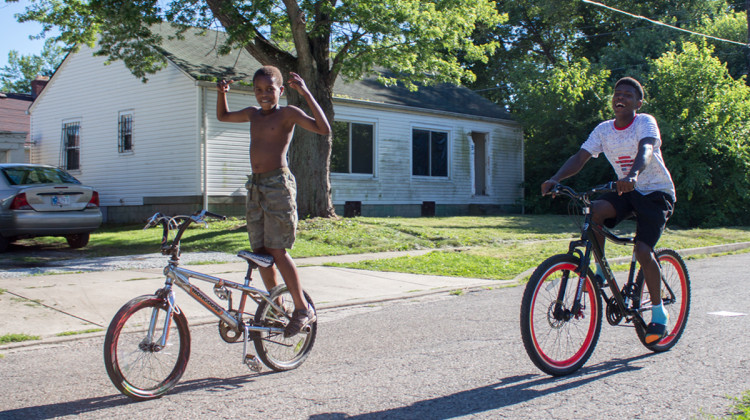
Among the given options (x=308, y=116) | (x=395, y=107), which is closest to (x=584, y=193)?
(x=308, y=116)

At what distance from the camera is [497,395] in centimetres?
413

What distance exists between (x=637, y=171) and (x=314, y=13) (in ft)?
38.3

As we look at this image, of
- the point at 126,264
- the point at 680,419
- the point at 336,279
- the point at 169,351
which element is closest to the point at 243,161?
the point at 126,264

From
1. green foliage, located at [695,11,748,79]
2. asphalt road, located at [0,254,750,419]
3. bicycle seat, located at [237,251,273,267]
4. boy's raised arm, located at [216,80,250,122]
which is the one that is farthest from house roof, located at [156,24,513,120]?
bicycle seat, located at [237,251,273,267]

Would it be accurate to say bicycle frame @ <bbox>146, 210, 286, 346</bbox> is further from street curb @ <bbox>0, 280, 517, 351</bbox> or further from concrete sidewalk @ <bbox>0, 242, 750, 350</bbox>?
street curb @ <bbox>0, 280, 517, 351</bbox>

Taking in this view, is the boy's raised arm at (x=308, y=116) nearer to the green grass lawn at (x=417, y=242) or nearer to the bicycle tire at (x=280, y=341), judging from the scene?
the bicycle tire at (x=280, y=341)

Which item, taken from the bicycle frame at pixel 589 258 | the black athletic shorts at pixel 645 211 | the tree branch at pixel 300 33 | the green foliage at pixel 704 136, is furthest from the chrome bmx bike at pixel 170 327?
the green foliage at pixel 704 136

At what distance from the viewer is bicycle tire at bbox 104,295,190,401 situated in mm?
3859

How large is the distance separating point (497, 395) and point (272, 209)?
1841mm

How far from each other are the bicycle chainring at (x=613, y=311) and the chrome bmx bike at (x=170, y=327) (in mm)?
2229

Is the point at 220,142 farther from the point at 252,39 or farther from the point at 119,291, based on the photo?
the point at 119,291

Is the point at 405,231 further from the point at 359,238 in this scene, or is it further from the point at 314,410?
the point at 314,410

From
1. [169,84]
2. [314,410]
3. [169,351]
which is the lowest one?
[314,410]

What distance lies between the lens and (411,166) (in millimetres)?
22547
